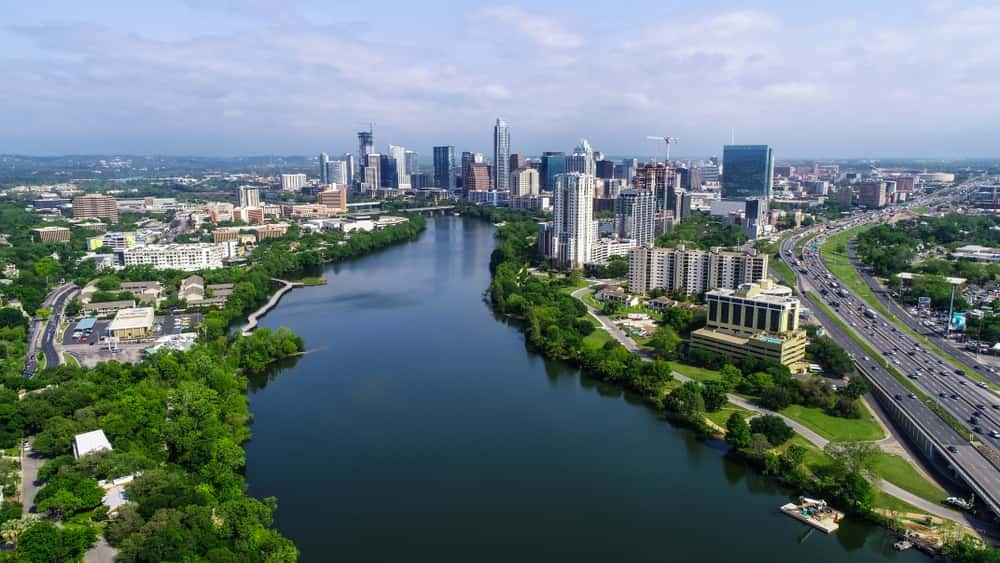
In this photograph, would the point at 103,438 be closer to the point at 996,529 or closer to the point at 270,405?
the point at 270,405

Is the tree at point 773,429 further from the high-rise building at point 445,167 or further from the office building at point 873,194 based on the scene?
the high-rise building at point 445,167


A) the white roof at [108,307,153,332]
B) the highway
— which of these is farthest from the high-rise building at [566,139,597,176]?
the white roof at [108,307,153,332]

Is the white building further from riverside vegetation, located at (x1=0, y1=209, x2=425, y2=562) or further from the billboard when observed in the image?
the billboard

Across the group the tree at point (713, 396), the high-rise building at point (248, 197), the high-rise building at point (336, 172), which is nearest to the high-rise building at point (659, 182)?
the tree at point (713, 396)

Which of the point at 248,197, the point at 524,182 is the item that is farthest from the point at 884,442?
the point at 524,182

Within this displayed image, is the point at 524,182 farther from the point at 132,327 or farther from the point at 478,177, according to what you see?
the point at 132,327

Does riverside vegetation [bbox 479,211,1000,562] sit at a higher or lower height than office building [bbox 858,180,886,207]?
lower

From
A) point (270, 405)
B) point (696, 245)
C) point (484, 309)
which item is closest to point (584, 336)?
point (484, 309)
